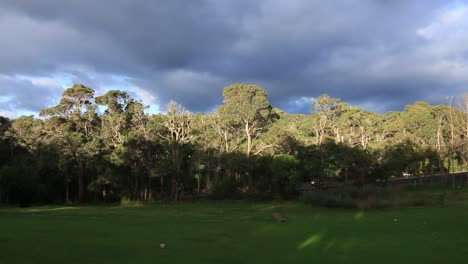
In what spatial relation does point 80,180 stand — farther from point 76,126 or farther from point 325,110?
point 325,110

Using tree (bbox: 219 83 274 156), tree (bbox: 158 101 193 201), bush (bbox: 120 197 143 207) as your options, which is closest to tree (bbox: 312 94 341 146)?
tree (bbox: 219 83 274 156)

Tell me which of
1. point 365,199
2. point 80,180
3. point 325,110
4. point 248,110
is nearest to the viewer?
point 365,199

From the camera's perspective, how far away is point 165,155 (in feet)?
152

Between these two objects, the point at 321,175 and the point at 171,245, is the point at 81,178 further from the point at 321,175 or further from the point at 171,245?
the point at 171,245

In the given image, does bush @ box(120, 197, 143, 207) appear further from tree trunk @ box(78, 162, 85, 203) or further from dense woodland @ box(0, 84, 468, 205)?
tree trunk @ box(78, 162, 85, 203)

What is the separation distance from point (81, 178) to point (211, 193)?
14441 millimetres

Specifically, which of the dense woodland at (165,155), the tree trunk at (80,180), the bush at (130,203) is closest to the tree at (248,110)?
the dense woodland at (165,155)

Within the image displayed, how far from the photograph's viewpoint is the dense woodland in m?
43.2

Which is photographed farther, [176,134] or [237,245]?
[176,134]

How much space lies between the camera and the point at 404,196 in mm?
35219

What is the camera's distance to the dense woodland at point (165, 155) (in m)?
43.2

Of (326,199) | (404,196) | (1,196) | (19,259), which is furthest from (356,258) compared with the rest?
(1,196)

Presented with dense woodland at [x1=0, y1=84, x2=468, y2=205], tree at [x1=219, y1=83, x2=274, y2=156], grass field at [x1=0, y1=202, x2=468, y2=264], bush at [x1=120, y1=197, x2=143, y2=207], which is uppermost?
tree at [x1=219, y1=83, x2=274, y2=156]

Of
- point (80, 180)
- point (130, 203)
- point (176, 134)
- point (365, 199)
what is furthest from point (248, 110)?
point (365, 199)
